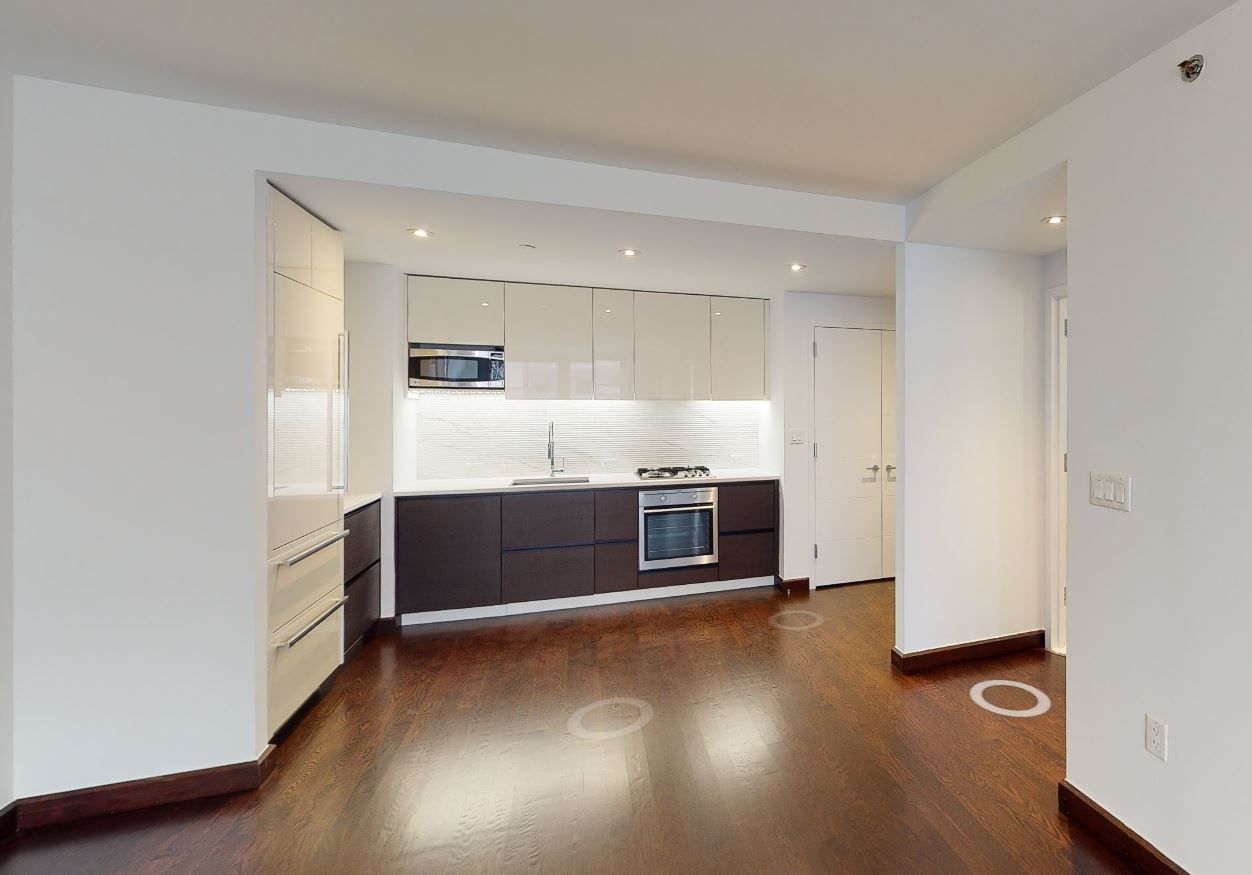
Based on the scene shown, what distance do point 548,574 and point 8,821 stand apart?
2.47m

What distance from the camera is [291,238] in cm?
227

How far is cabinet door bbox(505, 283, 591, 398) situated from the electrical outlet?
3.25m

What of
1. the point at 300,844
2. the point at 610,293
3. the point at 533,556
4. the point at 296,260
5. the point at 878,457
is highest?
the point at 610,293

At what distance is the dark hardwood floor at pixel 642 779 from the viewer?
1652 mm

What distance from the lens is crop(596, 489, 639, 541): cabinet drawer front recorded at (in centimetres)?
381

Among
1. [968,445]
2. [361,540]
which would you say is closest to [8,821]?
[361,540]

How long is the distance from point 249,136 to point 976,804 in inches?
142

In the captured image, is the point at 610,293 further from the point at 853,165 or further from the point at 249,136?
the point at 249,136

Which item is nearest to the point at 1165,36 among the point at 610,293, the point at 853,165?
the point at 853,165

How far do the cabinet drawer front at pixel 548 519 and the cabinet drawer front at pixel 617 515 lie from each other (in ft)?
0.18

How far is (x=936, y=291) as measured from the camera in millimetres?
2857

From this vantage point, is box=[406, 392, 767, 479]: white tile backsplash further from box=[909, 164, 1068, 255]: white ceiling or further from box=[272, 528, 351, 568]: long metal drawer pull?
box=[909, 164, 1068, 255]: white ceiling

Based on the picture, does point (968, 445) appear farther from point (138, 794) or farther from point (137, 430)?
point (138, 794)

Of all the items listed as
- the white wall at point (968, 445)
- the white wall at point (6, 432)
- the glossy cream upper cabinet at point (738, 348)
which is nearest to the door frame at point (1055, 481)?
the white wall at point (968, 445)
